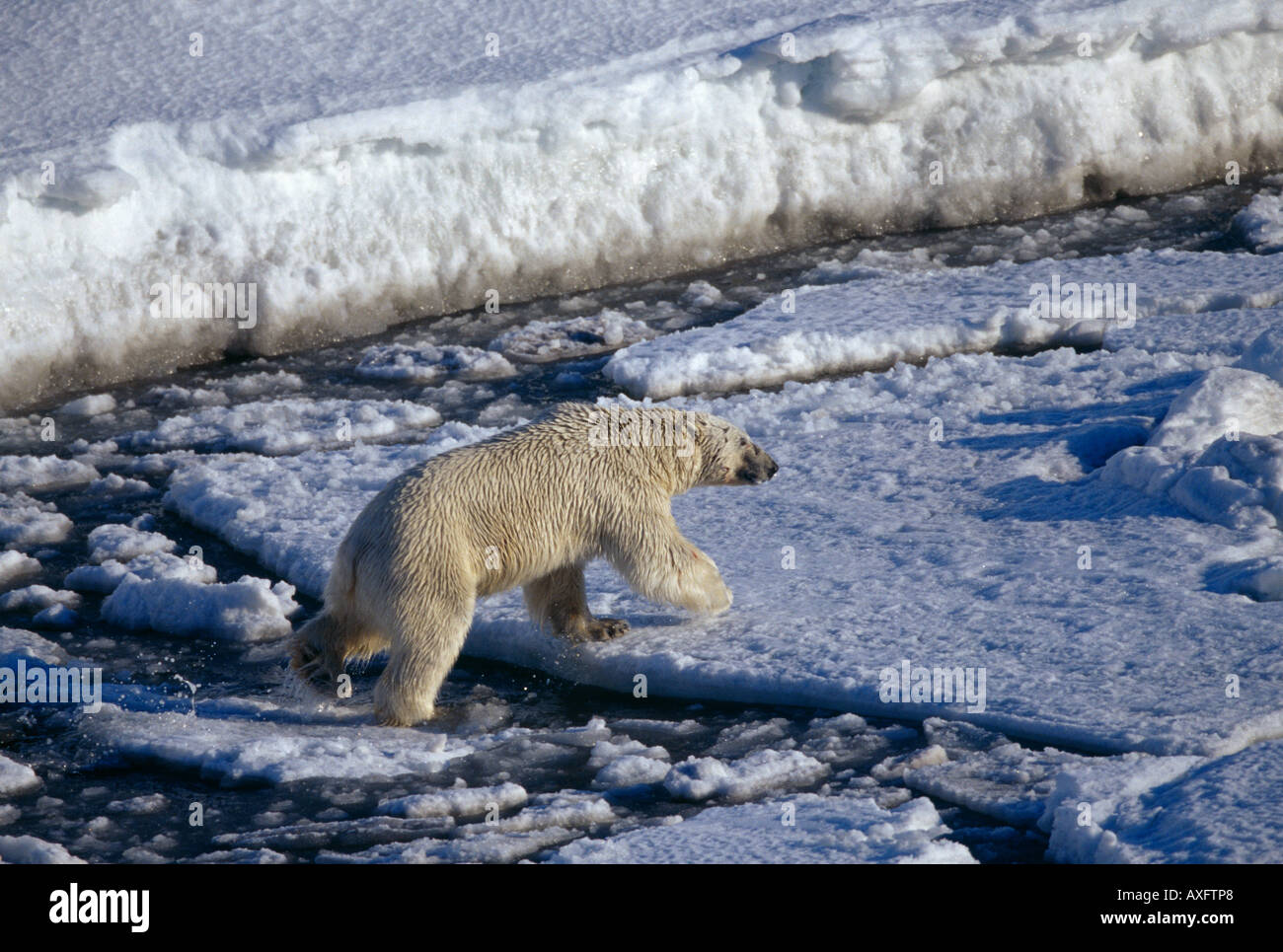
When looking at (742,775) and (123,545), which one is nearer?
(742,775)

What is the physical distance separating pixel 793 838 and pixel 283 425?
5.63m

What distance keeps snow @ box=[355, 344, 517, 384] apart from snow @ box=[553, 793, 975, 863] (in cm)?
568

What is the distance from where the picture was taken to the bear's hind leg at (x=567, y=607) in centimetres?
615

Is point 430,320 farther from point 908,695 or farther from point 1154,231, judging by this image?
point 908,695

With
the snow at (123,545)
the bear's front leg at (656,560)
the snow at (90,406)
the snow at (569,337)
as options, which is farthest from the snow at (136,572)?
the snow at (569,337)

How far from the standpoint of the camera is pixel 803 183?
40.2ft

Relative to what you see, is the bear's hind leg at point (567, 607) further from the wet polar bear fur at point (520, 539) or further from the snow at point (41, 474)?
the snow at point (41, 474)

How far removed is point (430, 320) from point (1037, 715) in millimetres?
7042

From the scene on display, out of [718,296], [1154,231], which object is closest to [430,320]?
[718,296]

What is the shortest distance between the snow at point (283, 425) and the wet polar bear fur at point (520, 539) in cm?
306

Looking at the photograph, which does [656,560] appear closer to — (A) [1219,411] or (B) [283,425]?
(A) [1219,411]

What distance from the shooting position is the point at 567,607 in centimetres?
618

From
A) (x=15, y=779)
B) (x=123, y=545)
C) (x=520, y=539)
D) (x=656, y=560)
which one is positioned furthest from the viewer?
(x=123, y=545)

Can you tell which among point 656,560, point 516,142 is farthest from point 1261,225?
point 656,560
